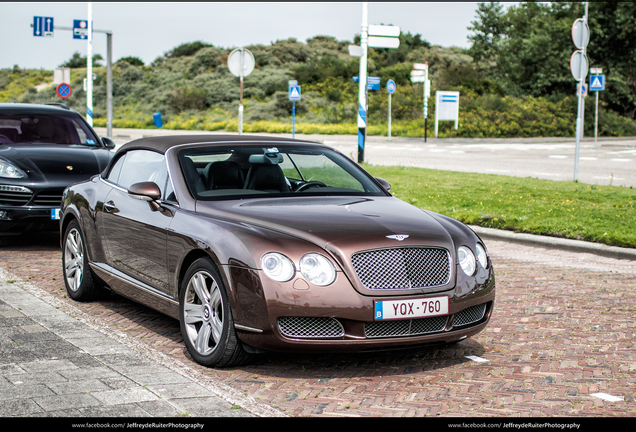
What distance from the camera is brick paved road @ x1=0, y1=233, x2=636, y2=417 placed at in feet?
13.1

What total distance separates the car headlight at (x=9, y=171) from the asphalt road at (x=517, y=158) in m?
11.8

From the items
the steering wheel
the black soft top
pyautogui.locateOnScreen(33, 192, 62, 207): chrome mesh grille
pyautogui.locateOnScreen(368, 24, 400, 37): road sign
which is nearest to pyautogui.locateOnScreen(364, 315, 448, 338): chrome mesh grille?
the steering wheel

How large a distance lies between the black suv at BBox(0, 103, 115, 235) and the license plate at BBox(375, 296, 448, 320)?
574cm

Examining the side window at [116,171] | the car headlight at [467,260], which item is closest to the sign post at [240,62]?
the side window at [116,171]

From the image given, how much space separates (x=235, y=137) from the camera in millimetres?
6004

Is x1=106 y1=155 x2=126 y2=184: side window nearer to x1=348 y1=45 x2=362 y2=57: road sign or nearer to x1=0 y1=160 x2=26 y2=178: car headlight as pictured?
x1=0 y1=160 x2=26 y2=178: car headlight

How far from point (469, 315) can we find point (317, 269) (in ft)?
3.61

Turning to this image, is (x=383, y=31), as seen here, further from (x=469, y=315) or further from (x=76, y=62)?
(x=76, y=62)

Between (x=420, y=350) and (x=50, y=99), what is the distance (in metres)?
77.2

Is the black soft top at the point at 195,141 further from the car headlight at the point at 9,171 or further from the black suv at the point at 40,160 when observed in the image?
the car headlight at the point at 9,171

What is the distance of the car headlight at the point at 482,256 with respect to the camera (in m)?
4.88

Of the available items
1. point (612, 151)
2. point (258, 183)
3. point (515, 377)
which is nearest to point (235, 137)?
point (258, 183)

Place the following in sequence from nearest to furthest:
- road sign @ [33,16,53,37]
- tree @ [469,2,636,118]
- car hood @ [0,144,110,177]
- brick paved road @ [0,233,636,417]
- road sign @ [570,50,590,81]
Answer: brick paved road @ [0,233,636,417] → car hood @ [0,144,110,177] → road sign @ [570,50,590,81] → road sign @ [33,16,53,37] → tree @ [469,2,636,118]
